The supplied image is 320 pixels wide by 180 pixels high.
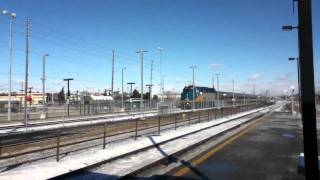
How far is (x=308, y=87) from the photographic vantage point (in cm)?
651

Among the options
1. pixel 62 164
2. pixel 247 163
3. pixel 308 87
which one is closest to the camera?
pixel 308 87

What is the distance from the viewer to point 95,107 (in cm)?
7012

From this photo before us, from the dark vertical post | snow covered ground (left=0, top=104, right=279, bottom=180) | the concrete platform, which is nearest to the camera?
the dark vertical post

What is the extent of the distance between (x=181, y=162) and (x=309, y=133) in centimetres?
720

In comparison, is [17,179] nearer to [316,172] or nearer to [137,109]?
[316,172]

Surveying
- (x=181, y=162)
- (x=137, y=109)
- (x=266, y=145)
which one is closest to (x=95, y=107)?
(x=137, y=109)

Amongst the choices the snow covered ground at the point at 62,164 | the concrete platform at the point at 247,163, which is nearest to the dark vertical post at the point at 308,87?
the concrete platform at the point at 247,163

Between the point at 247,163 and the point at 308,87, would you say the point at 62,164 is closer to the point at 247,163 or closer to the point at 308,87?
the point at 247,163

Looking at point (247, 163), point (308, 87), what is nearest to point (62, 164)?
point (247, 163)

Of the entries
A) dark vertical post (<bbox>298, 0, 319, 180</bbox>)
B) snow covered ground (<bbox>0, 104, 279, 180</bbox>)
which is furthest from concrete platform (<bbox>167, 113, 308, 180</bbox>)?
dark vertical post (<bbox>298, 0, 319, 180</bbox>)

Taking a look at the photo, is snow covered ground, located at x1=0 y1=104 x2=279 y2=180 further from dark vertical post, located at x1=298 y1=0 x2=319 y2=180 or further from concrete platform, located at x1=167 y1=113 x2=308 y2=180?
dark vertical post, located at x1=298 y1=0 x2=319 y2=180

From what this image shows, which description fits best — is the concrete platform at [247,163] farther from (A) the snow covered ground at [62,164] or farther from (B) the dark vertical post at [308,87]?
(B) the dark vertical post at [308,87]

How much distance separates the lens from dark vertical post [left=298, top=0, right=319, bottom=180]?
6539mm

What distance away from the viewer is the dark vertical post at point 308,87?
654 cm
